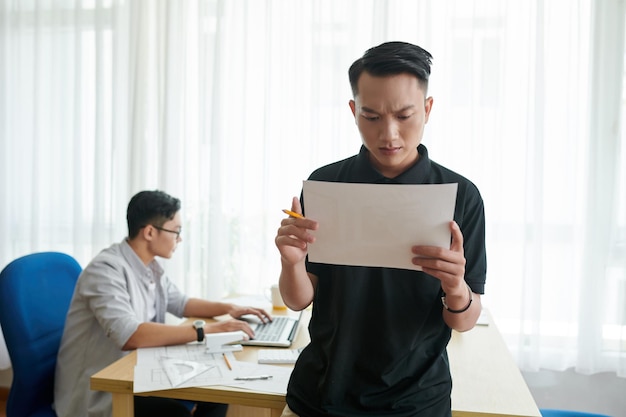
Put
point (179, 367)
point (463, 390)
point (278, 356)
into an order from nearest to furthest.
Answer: point (463, 390) → point (179, 367) → point (278, 356)

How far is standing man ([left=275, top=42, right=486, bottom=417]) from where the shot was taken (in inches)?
39.7

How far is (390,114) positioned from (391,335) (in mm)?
394

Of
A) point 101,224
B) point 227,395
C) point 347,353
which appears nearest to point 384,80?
point 347,353

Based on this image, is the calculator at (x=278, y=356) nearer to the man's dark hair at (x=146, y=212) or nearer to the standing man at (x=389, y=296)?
the standing man at (x=389, y=296)

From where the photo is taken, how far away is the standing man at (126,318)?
176 cm

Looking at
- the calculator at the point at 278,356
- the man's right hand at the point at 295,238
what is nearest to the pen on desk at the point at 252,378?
the calculator at the point at 278,356

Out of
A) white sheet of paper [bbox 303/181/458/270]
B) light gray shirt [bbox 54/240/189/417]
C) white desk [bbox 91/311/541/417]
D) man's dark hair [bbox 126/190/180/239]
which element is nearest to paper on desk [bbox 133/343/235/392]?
white desk [bbox 91/311/541/417]

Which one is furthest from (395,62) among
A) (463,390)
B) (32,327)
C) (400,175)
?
(32,327)

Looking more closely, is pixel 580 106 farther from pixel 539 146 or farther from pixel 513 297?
pixel 513 297

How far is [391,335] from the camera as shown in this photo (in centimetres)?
103

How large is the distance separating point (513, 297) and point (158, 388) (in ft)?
5.76

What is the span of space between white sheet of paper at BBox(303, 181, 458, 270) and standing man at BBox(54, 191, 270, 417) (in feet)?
3.01

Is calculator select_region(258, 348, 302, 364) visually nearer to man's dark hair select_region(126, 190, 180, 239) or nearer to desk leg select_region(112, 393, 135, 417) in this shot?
desk leg select_region(112, 393, 135, 417)

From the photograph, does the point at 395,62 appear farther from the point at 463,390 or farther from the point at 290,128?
Result: the point at 290,128
